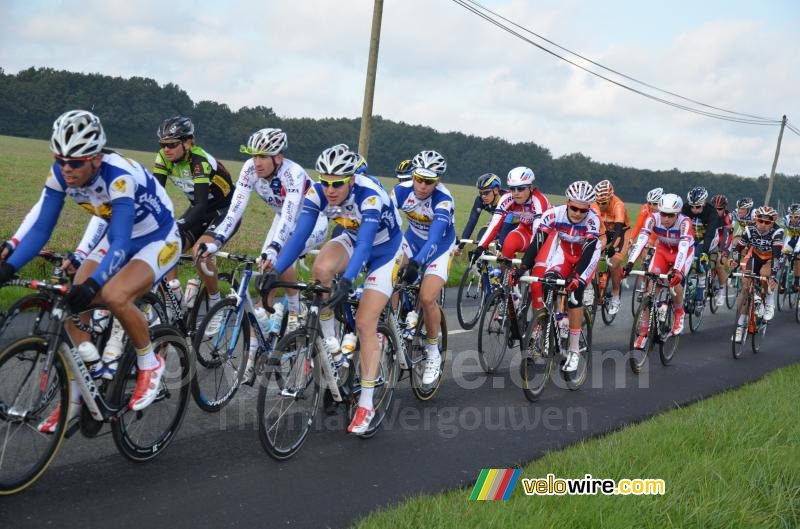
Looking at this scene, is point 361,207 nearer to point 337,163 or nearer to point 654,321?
point 337,163

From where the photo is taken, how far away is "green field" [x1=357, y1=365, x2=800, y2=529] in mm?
3902

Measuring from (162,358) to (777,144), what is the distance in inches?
2297

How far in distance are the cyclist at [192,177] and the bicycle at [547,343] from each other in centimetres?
313

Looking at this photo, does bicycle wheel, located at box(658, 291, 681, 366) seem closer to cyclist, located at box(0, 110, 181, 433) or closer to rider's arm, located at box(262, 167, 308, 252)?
rider's arm, located at box(262, 167, 308, 252)

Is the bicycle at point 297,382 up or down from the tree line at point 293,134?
down

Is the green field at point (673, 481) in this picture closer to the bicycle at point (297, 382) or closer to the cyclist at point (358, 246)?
the bicycle at point (297, 382)

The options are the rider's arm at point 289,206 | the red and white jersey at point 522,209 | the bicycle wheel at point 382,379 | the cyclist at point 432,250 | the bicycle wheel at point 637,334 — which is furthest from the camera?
the red and white jersey at point 522,209

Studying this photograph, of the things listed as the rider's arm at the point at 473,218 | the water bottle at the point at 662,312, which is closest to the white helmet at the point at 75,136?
the rider's arm at the point at 473,218

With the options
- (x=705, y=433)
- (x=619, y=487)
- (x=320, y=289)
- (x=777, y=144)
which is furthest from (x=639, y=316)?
→ (x=777, y=144)

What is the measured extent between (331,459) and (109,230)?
222 cm

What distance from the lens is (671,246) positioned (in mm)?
10195

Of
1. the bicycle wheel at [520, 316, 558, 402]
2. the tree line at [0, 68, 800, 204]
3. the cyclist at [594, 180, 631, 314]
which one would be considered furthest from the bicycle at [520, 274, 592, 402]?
the tree line at [0, 68, 800, 204]

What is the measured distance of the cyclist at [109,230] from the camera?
4078 mm

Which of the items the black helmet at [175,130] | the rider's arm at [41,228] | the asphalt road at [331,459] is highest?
the black helmet at [175,130]
